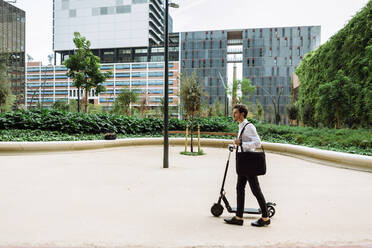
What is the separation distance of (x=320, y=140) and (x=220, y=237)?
31.7ft

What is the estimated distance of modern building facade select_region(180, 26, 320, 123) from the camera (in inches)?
3376

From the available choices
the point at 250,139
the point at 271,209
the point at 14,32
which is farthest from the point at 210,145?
the point at 14,32

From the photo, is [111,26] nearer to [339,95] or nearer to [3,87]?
[3,87]

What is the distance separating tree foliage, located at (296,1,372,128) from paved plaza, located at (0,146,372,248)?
7.64 metres

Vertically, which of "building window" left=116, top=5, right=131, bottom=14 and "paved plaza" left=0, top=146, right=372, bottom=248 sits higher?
"building window" left=116, top=5, right=131, bottom=14

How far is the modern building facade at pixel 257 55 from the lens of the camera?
8575 cm

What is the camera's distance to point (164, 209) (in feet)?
13.6

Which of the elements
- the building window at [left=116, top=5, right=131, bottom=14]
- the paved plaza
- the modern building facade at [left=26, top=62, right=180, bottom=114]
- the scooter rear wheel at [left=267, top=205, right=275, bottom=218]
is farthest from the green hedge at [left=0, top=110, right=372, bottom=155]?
the building window at [left=116, top=5, right=131, bottom=14]

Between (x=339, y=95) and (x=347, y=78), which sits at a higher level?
(x=347, y=78)

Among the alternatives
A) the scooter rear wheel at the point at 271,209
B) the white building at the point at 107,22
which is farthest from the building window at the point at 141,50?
the scooter rear wheel at the point at 271,209

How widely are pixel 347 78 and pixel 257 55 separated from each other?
260 feet

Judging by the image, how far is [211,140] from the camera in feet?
48.0

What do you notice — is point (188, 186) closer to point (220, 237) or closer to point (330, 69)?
point (220, 237)

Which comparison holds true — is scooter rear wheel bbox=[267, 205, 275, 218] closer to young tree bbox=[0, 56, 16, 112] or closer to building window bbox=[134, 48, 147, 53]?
young tree bbox=[0, 56, 16, 112]
